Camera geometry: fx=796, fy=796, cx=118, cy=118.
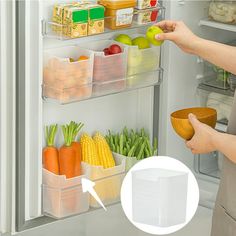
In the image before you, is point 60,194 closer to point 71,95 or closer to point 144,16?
point 71,95

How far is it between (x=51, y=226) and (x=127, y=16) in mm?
747

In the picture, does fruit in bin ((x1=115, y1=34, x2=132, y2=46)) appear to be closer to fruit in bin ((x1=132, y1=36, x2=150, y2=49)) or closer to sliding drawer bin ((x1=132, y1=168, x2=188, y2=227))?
fruit in bin ((x1=132, y1=36, x2=150, y2=49))

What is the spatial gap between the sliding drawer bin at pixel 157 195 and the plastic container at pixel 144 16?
0.50 m

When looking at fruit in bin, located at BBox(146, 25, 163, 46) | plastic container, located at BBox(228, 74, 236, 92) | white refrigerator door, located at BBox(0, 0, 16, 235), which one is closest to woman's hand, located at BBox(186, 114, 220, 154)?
fruit in bin, located at BBox(146, 25, 163, 46)

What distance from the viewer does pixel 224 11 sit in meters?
2.81

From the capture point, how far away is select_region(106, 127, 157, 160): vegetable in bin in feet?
8.83

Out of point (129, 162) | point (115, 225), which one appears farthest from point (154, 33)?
point (115, 225)

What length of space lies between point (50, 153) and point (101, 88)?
0.26 metres

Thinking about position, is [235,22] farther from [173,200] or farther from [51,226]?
[51,226]

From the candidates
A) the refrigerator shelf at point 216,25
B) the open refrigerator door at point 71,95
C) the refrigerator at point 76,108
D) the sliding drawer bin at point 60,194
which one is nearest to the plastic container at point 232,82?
the refrigerator at point 76,108

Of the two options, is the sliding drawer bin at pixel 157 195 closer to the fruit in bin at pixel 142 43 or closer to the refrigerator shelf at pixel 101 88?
the refrigerator shelf at pixel 101 88

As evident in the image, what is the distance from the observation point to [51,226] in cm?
267

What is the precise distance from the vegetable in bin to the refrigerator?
0.04 m

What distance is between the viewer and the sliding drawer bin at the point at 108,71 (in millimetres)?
2508
